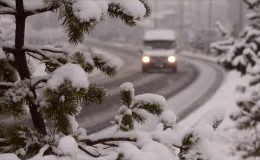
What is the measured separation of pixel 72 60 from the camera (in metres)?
1.84

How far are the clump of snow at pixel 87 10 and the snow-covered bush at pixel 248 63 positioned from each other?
5973 mm

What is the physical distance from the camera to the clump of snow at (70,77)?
1.55 metres

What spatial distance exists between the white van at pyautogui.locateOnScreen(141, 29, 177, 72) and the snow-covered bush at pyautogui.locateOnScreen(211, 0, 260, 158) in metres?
11.3

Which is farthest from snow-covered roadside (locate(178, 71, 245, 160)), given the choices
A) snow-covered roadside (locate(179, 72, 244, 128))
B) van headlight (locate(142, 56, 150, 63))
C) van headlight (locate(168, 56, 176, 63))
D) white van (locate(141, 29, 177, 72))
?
van headlight (locate(142, 56, 150, 63))

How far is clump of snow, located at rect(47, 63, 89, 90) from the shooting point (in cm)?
155

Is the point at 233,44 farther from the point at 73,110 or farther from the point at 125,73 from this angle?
the point at 125,73

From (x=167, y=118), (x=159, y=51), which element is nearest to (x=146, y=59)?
(x=159, y=51)

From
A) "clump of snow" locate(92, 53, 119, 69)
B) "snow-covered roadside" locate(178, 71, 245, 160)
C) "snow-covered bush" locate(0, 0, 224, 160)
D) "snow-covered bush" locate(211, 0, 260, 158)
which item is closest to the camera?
"snow-covered bush" locate(0, 0, 224, 160)

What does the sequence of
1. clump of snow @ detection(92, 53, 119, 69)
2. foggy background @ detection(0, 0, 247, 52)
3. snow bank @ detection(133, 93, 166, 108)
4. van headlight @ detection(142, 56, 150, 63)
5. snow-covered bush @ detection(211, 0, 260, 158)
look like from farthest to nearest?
foggy background @ detection(0, 0, 247, 52)
van headlight @ detection(142, 56, 150, 63)
snow-covered bush @ detection(211, 0, 260, 158)
snow bank @ detection(133, 93, 166, 108)
clump of snow @ detection(92, 53, 119, 69)

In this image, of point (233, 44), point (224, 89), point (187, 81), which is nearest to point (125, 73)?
point (187, 81)

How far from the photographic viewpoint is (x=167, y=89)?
52.6 ft

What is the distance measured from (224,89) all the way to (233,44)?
764 centimetres

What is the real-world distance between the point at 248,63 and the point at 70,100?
687cm

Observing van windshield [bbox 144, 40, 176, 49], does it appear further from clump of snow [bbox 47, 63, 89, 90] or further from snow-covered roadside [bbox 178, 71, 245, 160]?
clump of snow [bbox 47, 63, 89, 90]
